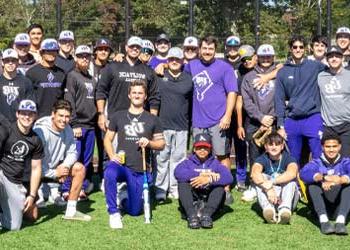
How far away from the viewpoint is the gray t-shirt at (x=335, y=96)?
7.79 m

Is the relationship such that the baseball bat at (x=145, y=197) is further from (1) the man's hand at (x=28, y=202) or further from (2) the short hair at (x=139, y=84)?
(1) the man's hand at (x=28, y=202)

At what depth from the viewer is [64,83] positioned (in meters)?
8.42

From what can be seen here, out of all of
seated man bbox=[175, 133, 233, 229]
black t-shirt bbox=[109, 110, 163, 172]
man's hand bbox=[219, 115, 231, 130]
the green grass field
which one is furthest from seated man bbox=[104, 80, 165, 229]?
→ man's hand bbox=[219, 115, 231, 130]

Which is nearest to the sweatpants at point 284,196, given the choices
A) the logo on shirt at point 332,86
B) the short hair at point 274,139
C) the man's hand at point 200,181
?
the short hair at point 274,139

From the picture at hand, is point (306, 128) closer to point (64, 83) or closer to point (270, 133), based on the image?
point (270, 133)

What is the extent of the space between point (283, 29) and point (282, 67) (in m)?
22.0

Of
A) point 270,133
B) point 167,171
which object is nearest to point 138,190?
point 167,171

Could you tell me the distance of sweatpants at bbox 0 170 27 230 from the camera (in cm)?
692

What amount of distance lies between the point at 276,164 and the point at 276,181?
0.29 m

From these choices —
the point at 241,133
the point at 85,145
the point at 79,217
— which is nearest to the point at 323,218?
the point at 241,133

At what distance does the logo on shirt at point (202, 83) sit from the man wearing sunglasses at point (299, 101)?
37.4 inches

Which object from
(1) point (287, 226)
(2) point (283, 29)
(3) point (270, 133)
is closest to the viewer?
(1) point (287, 226)

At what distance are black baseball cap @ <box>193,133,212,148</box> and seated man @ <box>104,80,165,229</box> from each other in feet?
1.44

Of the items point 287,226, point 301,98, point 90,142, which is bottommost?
point 287,226
